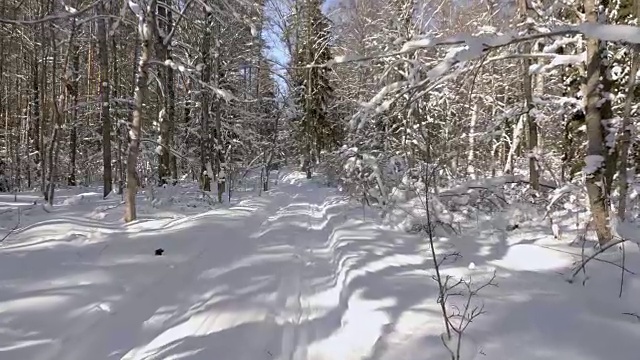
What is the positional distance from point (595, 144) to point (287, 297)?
177 inches

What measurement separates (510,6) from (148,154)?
570 inches

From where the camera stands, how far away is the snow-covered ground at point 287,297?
365 cm

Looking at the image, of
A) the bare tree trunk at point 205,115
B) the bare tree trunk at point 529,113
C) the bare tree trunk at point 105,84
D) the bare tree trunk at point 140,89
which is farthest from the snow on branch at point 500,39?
the bare tree trunk at point 205,115

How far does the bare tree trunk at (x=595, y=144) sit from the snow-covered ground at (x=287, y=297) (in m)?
0.50

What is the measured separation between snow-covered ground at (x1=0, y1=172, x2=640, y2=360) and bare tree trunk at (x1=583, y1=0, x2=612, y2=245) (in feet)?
1.65

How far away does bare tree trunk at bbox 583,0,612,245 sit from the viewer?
5902mm

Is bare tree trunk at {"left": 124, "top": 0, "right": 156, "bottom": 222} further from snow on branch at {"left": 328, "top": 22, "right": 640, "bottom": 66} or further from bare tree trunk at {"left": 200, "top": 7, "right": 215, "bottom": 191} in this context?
snow on branch at {"left": 328, "top": 22, "right": 640, "bottom": 66}

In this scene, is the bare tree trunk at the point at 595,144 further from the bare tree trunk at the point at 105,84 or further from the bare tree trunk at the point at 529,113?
the bare tree trunk at the point at 105,84

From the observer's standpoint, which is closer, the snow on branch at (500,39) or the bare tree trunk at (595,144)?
the snow on branch at (500,39)

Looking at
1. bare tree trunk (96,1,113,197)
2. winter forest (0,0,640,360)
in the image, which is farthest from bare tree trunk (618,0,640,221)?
bare tree trunk (96,1,113,197)

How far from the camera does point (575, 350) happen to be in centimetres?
332

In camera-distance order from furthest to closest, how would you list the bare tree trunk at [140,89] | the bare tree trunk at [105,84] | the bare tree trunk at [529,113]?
1. the bare tree trunk at [105,84]
2. the bare tree trunk at [140,89]
3. the bare tree trunk at [529,113]

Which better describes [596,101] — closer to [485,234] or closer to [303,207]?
[485,234]

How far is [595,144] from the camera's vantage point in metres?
6.12
